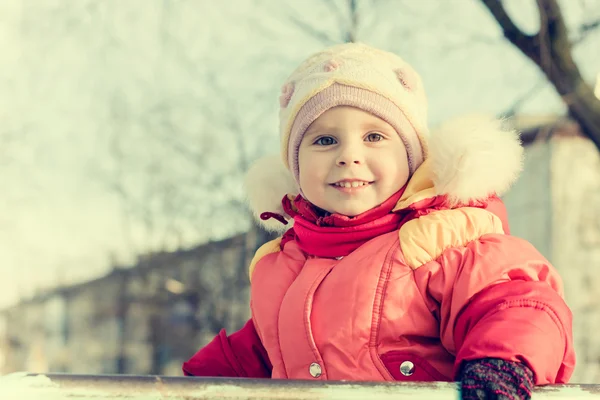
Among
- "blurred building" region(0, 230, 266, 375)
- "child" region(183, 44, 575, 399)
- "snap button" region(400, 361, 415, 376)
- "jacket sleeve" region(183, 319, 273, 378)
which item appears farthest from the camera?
"blurred building" region(0, 230, 266, 375)

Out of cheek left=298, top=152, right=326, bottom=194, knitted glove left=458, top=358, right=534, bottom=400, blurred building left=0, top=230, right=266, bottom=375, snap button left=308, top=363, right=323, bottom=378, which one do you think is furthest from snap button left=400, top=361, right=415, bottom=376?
blurred building left=0, top=230, right=266, bottom=375

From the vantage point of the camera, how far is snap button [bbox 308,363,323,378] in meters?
1.71

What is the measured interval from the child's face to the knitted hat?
0.03m

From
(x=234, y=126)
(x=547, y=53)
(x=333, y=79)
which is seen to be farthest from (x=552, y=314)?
(x=234, y=126)

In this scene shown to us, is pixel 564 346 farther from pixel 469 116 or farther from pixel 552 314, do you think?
pixel 469 116

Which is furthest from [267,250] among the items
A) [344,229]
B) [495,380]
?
[495,380]

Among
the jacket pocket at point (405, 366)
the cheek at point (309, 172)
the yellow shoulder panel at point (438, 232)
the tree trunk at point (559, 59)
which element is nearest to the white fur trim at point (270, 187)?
the cheek at point (309, 172)

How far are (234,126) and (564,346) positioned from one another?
32.1 ft

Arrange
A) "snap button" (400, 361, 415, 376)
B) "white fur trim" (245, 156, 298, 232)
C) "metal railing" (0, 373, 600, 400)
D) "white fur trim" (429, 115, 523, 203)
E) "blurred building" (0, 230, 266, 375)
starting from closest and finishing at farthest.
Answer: "metal railing" (0, 373, 600, 400) < "snap button" (400, 361, 415, 376) < "white fur trim" (429, 115, 523, 203) < "white fur trim" (245, 156, 298, 232) < "blurred building" (0, 230, 266, 375)

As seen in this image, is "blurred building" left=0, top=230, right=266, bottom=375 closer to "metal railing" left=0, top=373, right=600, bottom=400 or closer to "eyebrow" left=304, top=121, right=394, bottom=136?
"eyebrow" left=304, top=121, right=394, bottom=136

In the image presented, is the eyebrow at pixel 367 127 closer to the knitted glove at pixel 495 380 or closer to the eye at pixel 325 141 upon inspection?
the eye at pixel 325 141

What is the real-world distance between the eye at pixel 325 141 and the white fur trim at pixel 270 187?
0.34 metres

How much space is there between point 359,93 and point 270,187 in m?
0.50

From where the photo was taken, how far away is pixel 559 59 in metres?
4.66
